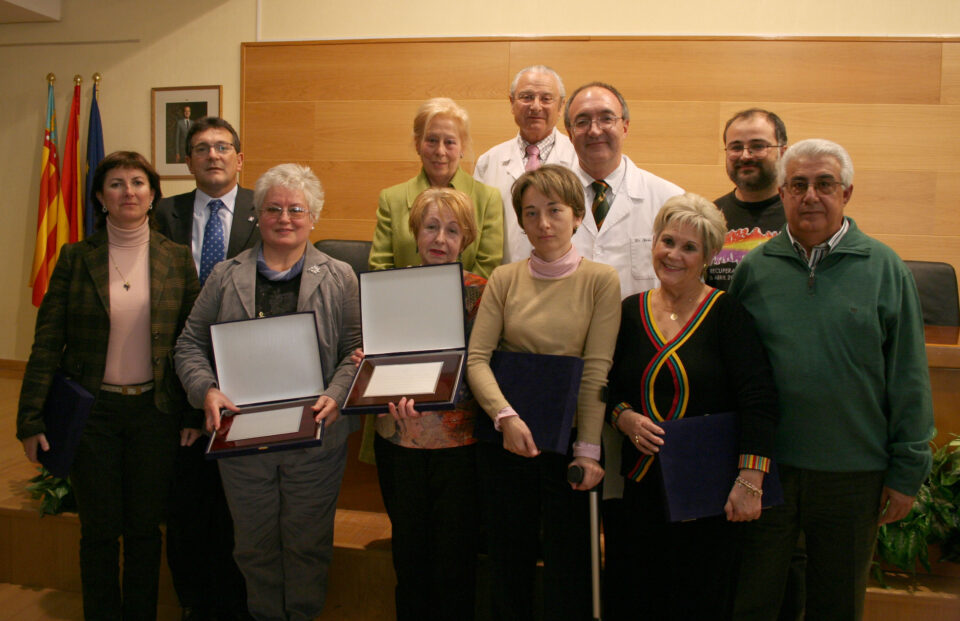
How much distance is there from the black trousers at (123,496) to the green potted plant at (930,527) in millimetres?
2501

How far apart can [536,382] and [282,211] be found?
97 cm

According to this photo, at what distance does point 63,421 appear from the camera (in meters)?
1.94

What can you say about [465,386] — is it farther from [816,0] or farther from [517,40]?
[816,0]

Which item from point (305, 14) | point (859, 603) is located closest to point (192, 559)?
point (859, 603)

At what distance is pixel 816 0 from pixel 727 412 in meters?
3.85

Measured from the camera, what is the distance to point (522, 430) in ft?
5.23

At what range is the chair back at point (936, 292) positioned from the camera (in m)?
3.18

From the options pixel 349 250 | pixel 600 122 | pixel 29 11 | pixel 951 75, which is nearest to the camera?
pixel 600 122

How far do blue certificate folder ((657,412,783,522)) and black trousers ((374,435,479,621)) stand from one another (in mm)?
598

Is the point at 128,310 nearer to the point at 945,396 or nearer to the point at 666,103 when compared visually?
the point at 945,396

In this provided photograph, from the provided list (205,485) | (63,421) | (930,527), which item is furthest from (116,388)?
(930,527)

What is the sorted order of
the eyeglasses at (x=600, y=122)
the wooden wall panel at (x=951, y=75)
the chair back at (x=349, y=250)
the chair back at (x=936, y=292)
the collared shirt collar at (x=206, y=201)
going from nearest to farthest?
the eyeglasses at (x=600, y=122), the collared shirt collar at (x=206, y=201), the chair back at (x=936, y=292), the chair back at (x=349, y=250), the wooden wall panel at (x=951, y=75)

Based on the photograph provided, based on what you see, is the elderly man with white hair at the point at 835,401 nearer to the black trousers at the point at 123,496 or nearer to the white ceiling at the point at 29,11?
the black trousers at the point at 123,496

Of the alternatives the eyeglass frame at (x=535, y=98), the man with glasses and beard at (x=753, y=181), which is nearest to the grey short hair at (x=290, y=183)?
the eyeglass frame at (x=535, y=98)
